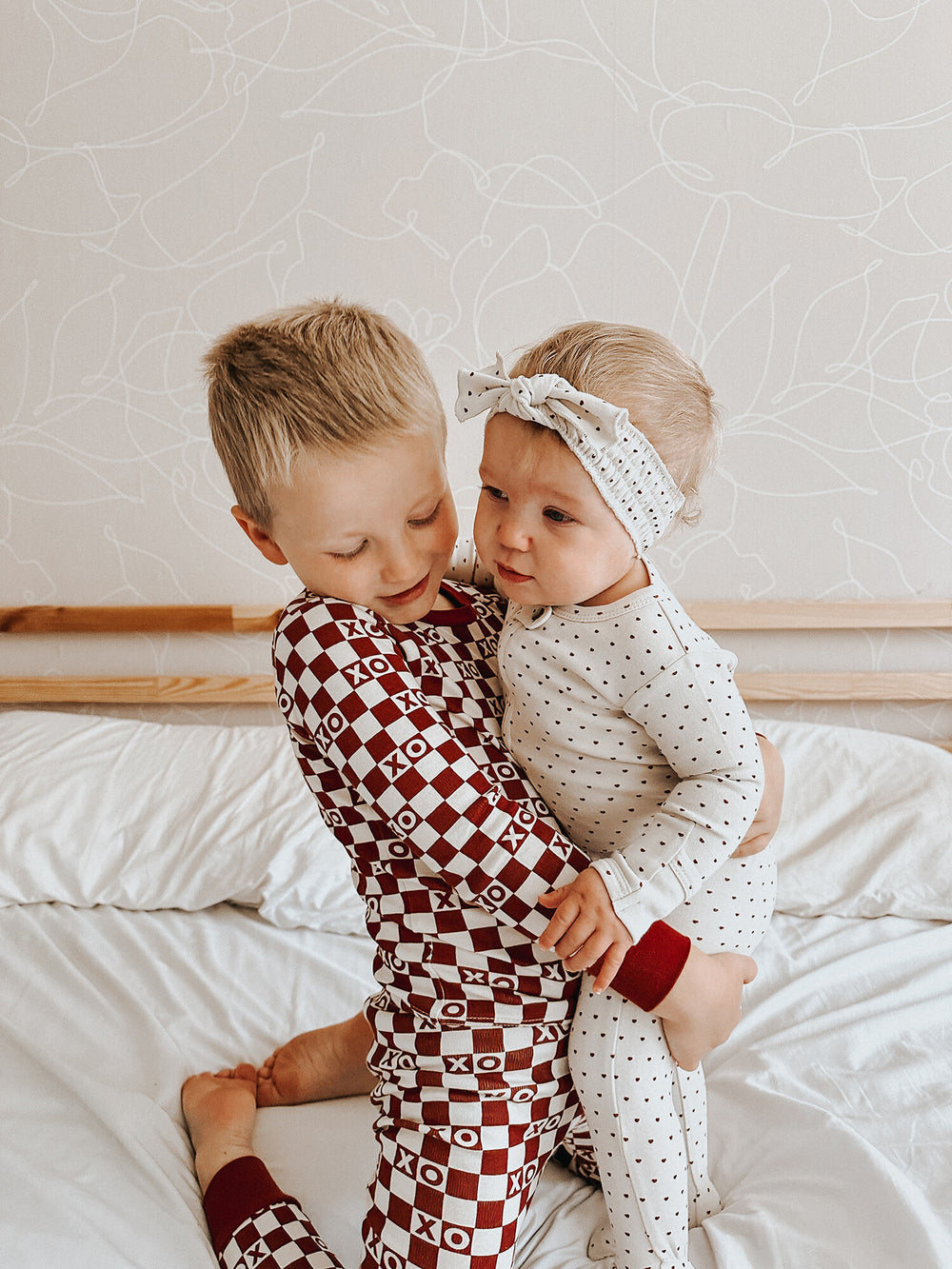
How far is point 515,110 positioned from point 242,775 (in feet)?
4.03

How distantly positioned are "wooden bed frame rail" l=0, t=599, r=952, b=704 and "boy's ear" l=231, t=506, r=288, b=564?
3.46 ft

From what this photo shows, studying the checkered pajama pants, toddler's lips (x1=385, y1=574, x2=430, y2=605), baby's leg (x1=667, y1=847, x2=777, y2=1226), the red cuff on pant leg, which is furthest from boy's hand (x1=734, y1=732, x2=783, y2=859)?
toddler's lips (x1=385, y1=574, x2=430, y2=605)

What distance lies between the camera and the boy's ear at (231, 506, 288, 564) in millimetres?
912

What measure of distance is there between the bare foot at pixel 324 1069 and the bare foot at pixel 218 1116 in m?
0.03

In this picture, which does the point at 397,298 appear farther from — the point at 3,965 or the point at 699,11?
the point at 3,965

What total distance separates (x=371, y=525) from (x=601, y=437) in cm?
20

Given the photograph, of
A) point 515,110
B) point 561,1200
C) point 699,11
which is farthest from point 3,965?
point 699,11

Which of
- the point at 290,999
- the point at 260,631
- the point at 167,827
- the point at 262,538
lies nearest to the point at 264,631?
the point at 260,631

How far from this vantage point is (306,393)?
835mm

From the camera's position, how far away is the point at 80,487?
Answer: 1977 mm

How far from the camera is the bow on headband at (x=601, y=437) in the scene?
807 millimetres

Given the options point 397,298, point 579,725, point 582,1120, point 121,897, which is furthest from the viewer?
point 397,298

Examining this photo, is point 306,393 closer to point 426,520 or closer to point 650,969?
point 426,520

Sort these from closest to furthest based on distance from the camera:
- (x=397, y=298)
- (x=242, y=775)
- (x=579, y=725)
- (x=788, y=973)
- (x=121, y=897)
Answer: (x=579, y=725)
(x=788, y=973)
(x=121, y=897)
(x=242, y=775)
(x=397, y=298)
